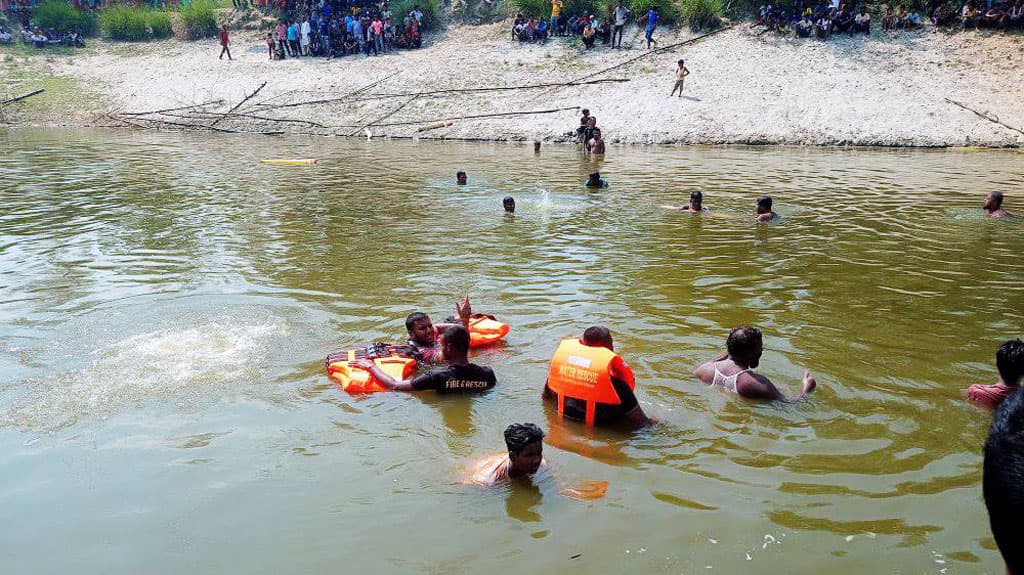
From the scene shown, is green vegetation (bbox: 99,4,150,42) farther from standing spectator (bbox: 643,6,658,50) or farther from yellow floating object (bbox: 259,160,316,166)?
standing spectator (bbox: 643,6,658,50)

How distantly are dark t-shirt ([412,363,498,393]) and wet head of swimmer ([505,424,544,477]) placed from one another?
169 centimetres

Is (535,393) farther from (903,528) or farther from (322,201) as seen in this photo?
(322,201)

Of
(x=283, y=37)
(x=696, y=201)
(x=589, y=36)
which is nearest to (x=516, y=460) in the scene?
(x=696, y=201)

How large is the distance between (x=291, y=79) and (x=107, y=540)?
110 feet

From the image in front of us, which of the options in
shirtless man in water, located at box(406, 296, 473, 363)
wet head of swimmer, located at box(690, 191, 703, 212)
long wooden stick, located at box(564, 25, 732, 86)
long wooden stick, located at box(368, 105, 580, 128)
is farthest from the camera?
long wooden stick, located at box(564, 25, 732, 86)

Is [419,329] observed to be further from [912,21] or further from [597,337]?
[912,21]

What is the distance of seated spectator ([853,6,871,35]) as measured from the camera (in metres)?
30.3

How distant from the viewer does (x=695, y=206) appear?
14.0 m

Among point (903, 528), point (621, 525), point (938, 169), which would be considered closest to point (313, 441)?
point (621, 525)

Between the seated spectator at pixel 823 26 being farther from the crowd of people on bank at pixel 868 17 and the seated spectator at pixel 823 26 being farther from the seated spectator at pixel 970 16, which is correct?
the seated spectator at pixel 970 16

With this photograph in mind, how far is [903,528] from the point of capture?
174 inches

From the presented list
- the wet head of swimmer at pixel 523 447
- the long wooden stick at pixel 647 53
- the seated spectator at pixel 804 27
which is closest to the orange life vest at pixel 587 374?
the wet head of swimmer at pixel 523 447

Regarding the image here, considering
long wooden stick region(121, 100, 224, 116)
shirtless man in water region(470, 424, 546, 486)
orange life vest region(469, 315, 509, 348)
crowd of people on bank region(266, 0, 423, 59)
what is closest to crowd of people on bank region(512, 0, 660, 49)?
crowd of people on bank region(266, 0, 423, 59)

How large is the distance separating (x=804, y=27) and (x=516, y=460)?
30.7 m
